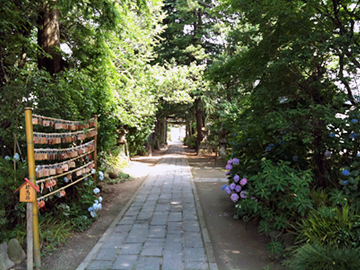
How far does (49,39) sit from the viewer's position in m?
5.28

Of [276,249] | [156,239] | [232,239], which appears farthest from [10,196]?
[276,249]

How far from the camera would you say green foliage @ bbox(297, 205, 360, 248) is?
115 inches

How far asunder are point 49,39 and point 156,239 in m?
4.57

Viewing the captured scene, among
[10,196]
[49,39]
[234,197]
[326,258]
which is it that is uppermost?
[49,39]

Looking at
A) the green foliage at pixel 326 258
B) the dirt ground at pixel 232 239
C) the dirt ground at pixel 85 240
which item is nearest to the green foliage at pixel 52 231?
the dirt ground at pixel 85 240

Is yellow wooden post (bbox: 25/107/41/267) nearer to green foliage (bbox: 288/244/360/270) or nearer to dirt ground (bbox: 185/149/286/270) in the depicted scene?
dirt ground (bbox: 185/149/286/270)

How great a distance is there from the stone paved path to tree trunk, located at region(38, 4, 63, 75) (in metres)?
3.52

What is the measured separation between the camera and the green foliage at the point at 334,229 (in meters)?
2.91

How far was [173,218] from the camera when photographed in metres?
5.09

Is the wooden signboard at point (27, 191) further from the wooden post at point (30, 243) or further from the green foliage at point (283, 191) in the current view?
the green foliage at point (283, 191)

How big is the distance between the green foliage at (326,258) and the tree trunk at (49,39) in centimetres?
549

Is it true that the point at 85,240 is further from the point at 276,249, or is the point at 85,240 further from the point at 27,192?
the point at 276,249

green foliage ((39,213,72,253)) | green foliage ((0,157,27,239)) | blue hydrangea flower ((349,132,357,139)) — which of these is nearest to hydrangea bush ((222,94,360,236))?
blue hydrangea flower ((349,132,357,139))

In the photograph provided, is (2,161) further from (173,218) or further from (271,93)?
(271,93)
